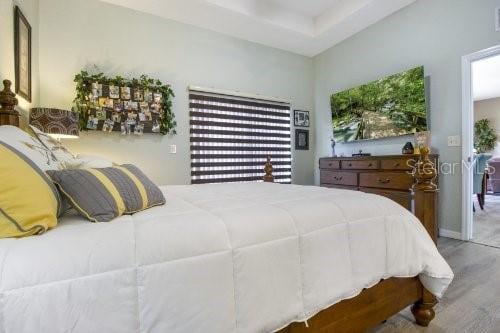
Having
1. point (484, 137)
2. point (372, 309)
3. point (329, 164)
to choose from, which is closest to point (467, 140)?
point (329, 164)

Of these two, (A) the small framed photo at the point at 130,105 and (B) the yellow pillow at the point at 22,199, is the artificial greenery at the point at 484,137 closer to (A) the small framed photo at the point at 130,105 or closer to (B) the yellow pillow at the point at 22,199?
(A) the small framed photo at the point at 130,105

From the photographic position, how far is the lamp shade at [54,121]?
2105 millimetres

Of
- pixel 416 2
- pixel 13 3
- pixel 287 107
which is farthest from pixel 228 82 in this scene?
pixel 416 2

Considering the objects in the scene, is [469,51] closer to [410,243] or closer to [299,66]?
[299,66]

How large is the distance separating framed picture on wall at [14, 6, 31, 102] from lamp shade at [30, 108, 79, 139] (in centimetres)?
20

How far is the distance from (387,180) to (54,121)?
11.5 ft

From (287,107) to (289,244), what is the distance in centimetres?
363

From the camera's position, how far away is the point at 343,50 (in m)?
4.02

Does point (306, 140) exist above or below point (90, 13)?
below

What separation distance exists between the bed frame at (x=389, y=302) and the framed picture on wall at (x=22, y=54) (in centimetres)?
266

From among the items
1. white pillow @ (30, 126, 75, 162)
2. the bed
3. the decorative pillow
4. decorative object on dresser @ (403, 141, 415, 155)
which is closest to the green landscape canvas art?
decorative object on dresser @ (403, 141, 415, 155)

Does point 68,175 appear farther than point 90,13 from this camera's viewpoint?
No

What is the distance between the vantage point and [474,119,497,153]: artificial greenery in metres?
7.08

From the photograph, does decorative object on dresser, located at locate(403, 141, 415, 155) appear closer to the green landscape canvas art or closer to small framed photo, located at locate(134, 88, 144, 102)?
the green landscape canvas art
